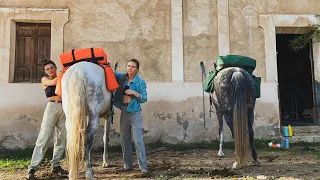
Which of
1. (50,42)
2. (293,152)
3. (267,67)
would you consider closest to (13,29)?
(50,42)

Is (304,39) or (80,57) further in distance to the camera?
(304,39)

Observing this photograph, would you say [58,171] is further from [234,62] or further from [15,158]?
[234,62]

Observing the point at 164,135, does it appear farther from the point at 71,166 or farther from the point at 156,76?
the point at 71,166

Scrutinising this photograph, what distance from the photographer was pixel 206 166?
5027 mm

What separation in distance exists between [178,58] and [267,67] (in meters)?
2.32

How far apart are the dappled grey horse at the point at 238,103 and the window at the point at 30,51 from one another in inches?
183

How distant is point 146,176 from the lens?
13.9 feet

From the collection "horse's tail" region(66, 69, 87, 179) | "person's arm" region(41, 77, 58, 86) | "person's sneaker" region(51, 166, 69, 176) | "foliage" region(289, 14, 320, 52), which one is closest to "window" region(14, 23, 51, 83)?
"person's arm" region(41, 77, 58, 86)

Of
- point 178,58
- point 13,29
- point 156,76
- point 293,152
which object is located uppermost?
point 13,29

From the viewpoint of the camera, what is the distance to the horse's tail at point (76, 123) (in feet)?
11.7

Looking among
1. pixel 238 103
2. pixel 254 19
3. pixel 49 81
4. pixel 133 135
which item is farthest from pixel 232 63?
pixel 254 19

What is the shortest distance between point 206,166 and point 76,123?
97.4 inches

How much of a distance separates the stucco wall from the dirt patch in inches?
36.7

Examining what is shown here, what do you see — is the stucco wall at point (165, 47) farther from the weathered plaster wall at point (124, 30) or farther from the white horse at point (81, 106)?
the white horse at point (81, 106)
